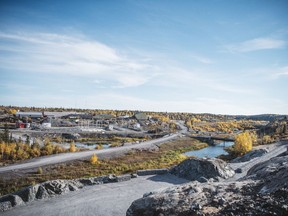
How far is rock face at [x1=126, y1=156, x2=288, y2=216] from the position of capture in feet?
21.7

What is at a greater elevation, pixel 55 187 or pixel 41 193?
pixel 55 187

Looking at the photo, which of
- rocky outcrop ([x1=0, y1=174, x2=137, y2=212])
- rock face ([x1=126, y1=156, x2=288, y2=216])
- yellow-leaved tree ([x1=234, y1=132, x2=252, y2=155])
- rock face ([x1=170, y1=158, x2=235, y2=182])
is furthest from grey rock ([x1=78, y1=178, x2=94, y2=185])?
yellow-leaved tree ([x1=234, y1=132, x2=252, y2=155])

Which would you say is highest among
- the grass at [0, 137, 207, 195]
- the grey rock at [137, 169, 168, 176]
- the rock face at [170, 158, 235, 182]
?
the rock face at [170, 158, 235, 182]

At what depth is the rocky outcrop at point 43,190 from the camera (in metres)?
18.7

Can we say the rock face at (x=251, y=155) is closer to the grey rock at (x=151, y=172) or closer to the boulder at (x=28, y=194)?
the grey rock at (x=151, y=172)

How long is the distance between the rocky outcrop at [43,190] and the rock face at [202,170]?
8350 millimetres

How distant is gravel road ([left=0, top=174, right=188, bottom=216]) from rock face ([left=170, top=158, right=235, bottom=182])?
4.24 metres

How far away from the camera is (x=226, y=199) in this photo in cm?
740

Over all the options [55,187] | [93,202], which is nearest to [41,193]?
[55,187]

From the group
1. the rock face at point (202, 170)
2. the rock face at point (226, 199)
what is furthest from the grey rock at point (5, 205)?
the rock face at point (202, 170)

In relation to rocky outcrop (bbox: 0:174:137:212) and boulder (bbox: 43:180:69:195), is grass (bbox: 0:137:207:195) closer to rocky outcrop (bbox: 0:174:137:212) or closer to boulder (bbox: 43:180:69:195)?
rocky outcrop (bbox: 0:174:137:212)

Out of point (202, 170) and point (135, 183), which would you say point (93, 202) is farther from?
point (202, 170)

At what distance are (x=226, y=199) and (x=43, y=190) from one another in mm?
17617

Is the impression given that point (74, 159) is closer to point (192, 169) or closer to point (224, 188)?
point (192, 169)
